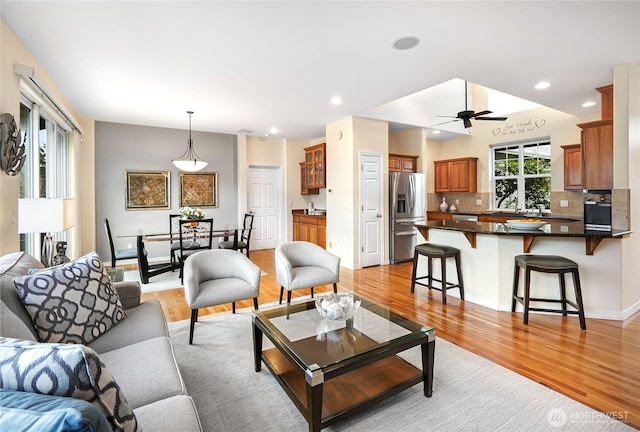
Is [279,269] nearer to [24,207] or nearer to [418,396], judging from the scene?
[418,396]

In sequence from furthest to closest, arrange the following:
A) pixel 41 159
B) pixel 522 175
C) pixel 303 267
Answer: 1. pixel 522 175
2. pixel 41 159
3. pixel 303 267

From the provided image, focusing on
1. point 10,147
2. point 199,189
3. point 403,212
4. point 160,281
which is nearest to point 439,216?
point 403,212

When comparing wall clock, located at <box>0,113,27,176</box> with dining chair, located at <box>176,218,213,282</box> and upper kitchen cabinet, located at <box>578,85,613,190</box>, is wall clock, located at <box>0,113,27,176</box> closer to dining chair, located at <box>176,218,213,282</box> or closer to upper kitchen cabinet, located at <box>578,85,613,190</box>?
dining chair, located at <box>176,218,213,282</box>

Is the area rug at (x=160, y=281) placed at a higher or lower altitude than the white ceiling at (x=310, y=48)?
lower

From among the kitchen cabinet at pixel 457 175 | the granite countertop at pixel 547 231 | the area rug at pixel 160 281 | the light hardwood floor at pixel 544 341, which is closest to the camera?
the light hardwood floor at pixel 544 341

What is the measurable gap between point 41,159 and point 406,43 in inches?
174

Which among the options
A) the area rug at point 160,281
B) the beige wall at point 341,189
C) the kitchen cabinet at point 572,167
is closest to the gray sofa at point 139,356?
the area rug at point 160,281

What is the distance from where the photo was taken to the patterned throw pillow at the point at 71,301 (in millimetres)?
1531

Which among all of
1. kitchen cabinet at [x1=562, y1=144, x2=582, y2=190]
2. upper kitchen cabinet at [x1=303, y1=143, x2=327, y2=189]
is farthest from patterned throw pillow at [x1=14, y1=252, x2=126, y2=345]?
kitchen cabinet at [x1=562, y1=144, x2=582, y2=190]

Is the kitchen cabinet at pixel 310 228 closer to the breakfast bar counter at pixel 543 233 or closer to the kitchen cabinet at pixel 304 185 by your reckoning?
the kitchen cabinet at pixel 304 185

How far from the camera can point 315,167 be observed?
261 inches

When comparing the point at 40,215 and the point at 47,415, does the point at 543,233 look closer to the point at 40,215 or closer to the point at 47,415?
the point at 47,415

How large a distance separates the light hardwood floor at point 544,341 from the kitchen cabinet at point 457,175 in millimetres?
3862

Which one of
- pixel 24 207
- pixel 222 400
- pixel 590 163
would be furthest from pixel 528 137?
pixel 24 207
